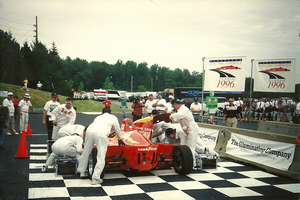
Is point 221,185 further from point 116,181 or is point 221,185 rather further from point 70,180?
point 70,180

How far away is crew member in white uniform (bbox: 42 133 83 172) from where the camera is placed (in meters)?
5.69

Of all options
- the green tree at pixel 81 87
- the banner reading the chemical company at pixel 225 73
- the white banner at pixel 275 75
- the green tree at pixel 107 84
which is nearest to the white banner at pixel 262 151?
the banner reading the chemical company at pixel 225 73

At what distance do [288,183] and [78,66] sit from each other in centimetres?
894

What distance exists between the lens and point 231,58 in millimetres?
10719

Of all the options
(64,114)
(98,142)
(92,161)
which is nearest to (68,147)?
(92,161)

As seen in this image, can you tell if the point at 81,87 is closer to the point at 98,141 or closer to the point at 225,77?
the point at 225,77

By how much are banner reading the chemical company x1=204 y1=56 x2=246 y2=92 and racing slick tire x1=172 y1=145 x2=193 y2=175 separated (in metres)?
5.31

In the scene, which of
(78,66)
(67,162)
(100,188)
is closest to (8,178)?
(67,162)

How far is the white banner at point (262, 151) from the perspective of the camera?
20.6 feet

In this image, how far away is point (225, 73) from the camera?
10688 millimetres

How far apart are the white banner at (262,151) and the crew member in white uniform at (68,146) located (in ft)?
15.2

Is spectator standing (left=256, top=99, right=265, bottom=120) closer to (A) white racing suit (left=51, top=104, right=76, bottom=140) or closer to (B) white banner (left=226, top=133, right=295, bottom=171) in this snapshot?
(B) white banner (left=226, top=133, right=295, bottom=171)

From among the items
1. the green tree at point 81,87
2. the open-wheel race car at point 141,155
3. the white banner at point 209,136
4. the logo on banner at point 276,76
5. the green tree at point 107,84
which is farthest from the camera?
the green tree at point 107,84

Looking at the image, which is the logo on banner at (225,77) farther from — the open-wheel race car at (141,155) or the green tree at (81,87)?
the green tree at (81,87)
